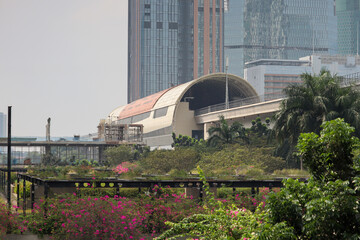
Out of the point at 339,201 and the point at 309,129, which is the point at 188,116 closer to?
the point at 309,129

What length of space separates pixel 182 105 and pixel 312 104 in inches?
1971

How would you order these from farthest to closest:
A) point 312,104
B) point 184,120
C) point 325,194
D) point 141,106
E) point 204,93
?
1. point 141,106
2. point 204,93
3. point 184,120
4. point 312,104
5. point 325,194

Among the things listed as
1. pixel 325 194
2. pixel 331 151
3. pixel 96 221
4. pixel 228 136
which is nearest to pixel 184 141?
pixel 228 136

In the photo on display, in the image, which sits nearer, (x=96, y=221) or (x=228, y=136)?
(x=96, y=221)

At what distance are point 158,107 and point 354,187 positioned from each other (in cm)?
9648

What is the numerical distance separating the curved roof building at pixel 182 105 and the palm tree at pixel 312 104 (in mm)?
45137

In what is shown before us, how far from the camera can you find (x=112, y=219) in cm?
1972

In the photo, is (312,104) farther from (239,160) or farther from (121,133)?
(121,133)

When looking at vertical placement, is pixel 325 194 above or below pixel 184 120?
below

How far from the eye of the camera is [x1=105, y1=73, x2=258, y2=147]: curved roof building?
3893 inches

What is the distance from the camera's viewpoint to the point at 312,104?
51.2m

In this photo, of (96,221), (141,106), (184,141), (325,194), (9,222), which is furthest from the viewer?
(141,106)

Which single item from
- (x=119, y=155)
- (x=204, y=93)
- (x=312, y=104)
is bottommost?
(x=119, y=155)

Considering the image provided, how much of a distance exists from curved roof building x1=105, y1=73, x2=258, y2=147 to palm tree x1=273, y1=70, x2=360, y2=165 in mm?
45137
